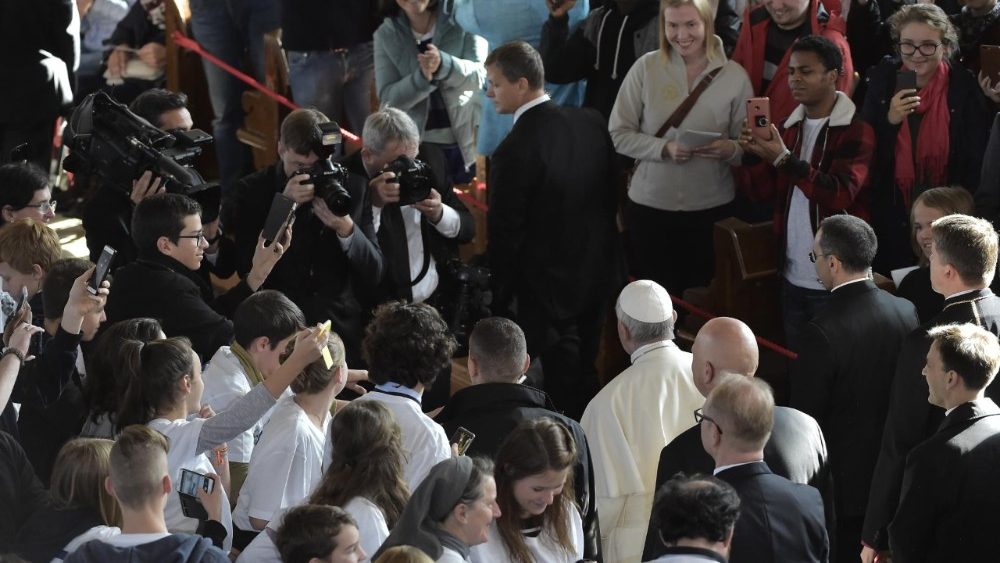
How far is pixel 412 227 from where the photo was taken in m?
5.94

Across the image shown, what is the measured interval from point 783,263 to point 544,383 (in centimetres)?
108

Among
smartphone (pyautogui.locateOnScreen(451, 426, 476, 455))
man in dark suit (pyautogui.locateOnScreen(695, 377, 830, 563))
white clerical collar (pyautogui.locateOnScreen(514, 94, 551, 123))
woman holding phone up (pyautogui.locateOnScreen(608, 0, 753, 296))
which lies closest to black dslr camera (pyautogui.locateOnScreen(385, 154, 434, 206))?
white clerical collar (pyautogui.locateOnScreen(514, 94, 551, 123))

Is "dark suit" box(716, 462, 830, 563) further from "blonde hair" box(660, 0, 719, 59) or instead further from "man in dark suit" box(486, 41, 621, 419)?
"blonde hair" box(660, 0, 719, 59)

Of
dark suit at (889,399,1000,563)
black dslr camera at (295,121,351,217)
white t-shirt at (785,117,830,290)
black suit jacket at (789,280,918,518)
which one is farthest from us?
white t-shirt at (785,117,830,290)

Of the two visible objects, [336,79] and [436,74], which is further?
[336,79]

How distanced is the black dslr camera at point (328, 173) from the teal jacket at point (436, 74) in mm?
1538

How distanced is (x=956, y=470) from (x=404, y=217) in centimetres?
250

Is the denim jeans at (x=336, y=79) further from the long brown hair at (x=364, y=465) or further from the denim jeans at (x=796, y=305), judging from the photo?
the long brown hair at (x=364, y=465)

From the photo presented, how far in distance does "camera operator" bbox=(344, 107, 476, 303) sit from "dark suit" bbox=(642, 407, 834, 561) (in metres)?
1.86

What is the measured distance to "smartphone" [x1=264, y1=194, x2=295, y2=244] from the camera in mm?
5285

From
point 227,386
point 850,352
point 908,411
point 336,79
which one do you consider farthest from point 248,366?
point 336,79

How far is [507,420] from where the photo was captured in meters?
4.25

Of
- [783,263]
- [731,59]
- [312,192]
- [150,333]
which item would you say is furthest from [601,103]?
[150,333]

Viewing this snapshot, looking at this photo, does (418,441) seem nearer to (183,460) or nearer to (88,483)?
(183,460)
